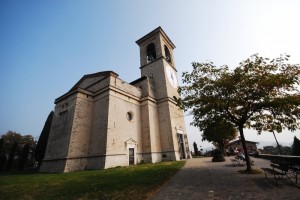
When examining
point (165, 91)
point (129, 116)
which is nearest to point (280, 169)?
point (129, 116)

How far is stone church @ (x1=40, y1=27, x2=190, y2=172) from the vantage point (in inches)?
649

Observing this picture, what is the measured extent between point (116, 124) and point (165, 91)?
32.7 feet

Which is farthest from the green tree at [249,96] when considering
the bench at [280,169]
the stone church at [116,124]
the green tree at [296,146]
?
the green tree at [296,146]

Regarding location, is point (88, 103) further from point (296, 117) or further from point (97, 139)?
point (296, 117)

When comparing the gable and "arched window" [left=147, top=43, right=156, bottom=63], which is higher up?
"arched window" [left=147, top=43, right=156, bottom=63]

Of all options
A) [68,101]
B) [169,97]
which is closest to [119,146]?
[68,101]

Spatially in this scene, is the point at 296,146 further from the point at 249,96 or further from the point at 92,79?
the point at 92,79

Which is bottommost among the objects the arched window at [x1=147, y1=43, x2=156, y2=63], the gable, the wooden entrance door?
the wooden entrance door

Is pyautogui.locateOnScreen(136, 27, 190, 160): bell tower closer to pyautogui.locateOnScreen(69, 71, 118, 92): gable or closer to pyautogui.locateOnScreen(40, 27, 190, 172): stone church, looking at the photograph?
pyautogui.locateOnScreen(40, 27, 190, 172): stone church

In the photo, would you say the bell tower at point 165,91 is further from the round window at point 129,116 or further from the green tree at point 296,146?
the green tree at point 296,146

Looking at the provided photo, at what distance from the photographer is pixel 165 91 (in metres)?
24.7

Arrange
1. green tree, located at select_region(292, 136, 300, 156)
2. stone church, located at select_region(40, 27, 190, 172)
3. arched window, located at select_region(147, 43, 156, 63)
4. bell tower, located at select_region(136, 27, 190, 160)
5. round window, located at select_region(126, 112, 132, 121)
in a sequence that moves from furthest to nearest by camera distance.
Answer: arched window, located at select_region(147, 43, 156, 63) → bell tower, located at select_region(136, 27, 190, 160) → round window, located at select_region(126, 112, 132, 121) → green tree, located at select_region(292, 136, 300, 156) → stone church, located at select_region(40, 27, 190, 172)

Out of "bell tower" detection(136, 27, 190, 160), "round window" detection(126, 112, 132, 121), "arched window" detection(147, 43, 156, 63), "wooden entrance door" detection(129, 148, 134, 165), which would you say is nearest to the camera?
"wooden entrance door" detection(129, 148, 134, 165)

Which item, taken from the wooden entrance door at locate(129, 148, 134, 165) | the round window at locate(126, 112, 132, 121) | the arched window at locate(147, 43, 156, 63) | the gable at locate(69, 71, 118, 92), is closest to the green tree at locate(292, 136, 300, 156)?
the wooden entrance door at locate(129, 148, 134, 165)
